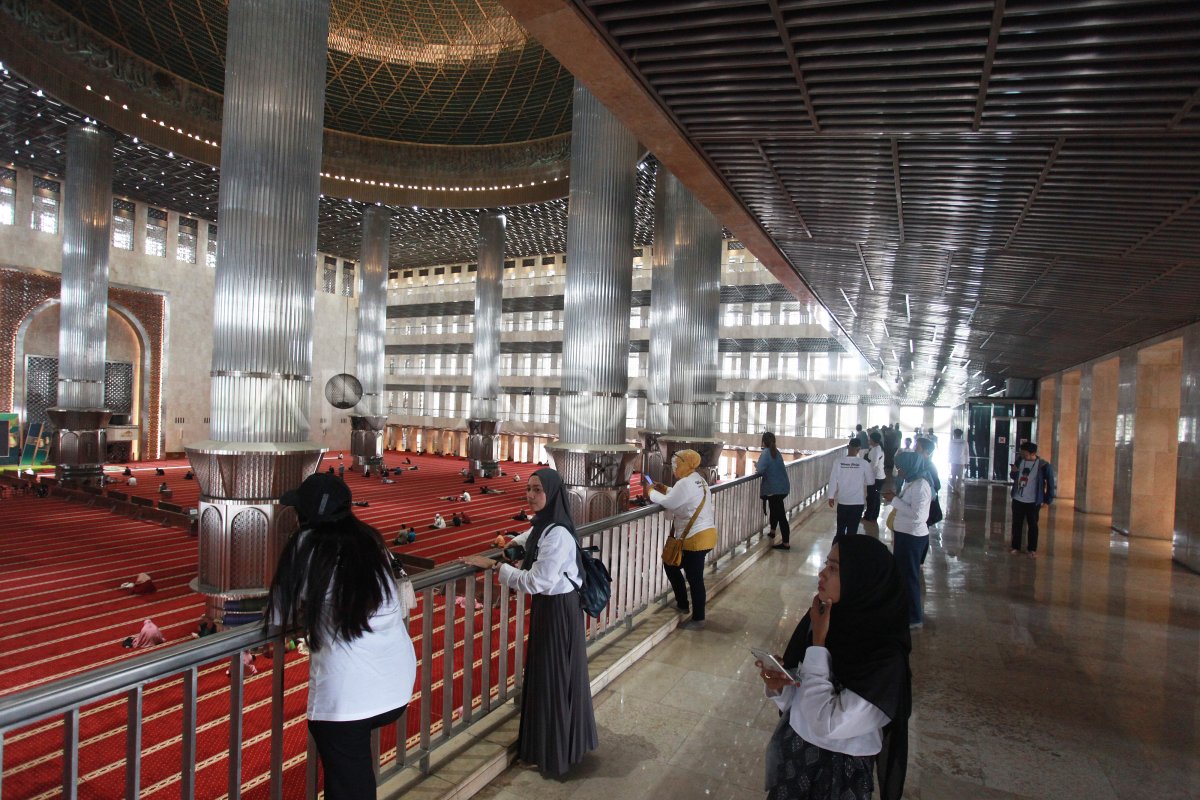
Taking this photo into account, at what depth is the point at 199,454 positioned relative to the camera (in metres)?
6.72

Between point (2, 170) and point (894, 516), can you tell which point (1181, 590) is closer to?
point (894, 516)

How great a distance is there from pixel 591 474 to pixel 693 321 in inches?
207

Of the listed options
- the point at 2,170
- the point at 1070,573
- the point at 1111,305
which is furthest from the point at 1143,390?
the point at 2,170

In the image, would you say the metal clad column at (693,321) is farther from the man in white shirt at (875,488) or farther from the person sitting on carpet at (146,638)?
the person sitting on carpet at (146,638)

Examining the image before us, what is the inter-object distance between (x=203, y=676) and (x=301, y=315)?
359 cm

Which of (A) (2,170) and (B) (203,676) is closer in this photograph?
(B) (203,676)

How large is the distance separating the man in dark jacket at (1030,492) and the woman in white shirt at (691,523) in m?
5.82

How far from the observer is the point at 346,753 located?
7.30 feet

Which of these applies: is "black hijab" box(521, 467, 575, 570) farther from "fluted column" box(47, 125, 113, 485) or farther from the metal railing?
"fluted column" box(47, 125, 113, 485)

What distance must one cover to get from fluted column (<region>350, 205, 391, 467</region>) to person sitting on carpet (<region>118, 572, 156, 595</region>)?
13.7 meters

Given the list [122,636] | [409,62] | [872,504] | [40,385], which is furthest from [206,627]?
[40,385]

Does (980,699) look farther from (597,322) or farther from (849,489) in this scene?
(597,322)

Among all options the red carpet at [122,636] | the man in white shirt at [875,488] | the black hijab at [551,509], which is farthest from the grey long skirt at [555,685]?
the man in white shirt at [875,488]

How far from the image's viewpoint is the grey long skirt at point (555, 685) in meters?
3.27
